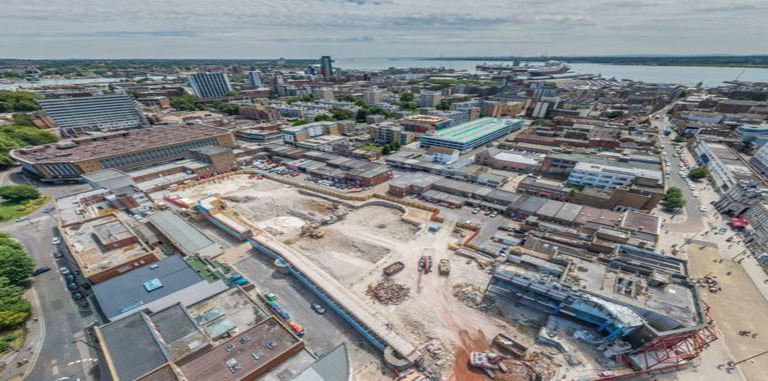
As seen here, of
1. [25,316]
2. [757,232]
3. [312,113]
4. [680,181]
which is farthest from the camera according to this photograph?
[312,113]

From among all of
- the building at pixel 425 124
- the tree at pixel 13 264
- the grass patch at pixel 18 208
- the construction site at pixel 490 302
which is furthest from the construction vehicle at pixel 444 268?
the grass patch at pixel 18 208

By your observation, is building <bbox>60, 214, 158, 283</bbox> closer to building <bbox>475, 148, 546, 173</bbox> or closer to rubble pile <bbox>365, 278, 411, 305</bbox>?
rubble pile <bbox>365, 278, 411, 305</bbox>

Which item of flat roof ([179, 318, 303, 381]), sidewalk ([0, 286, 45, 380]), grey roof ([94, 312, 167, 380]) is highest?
grey roof ([94, 312, 167, 380])

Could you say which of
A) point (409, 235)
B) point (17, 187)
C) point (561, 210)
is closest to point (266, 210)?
point (409, 235)

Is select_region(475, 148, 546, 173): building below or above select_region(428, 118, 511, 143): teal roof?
below

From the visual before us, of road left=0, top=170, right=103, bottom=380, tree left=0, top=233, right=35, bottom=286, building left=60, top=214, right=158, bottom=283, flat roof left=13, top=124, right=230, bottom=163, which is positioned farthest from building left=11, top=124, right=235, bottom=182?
tree left=0, top=233, right=35, bottom=286

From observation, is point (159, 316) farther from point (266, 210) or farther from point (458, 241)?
point (458, 241)
